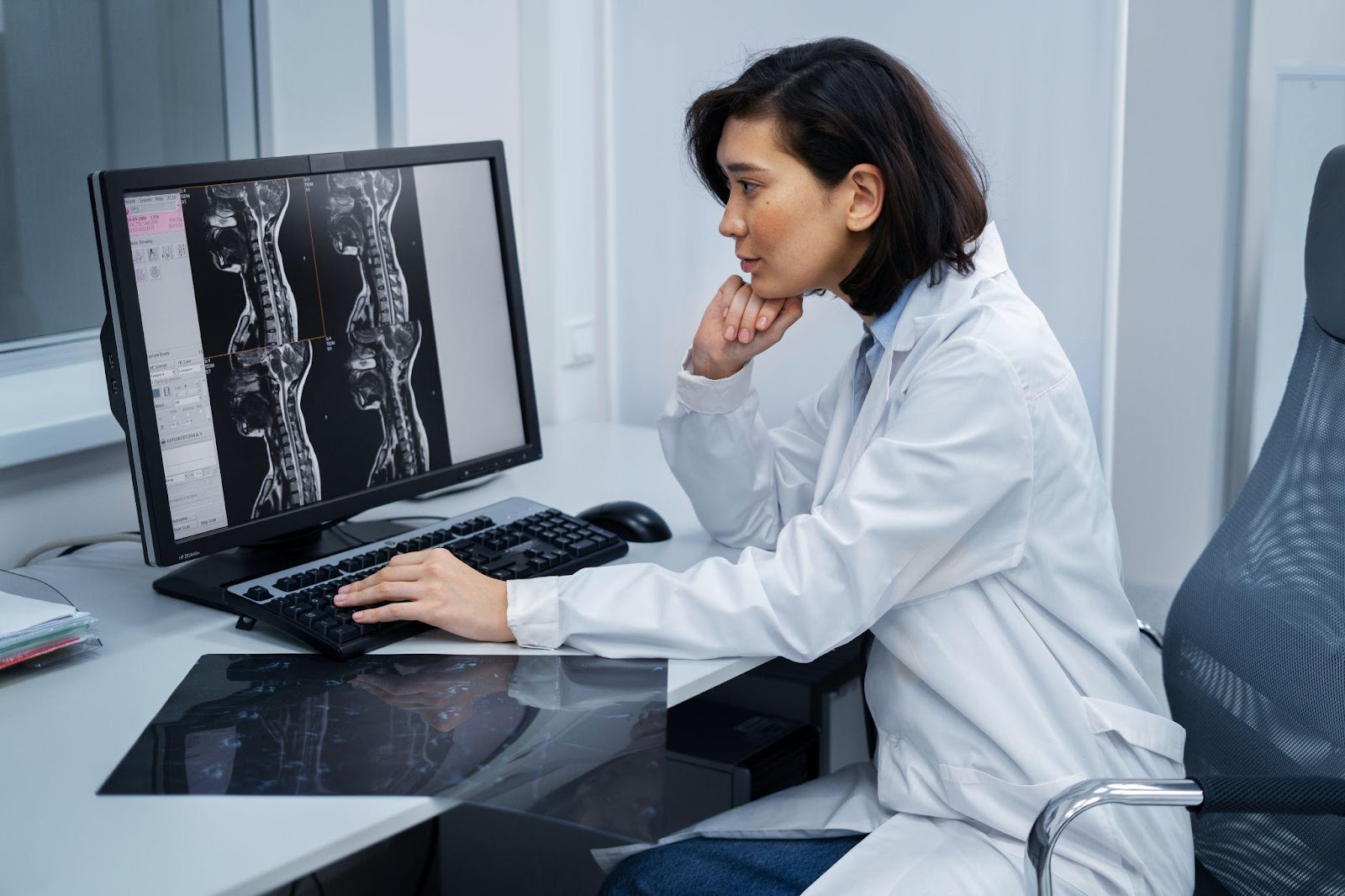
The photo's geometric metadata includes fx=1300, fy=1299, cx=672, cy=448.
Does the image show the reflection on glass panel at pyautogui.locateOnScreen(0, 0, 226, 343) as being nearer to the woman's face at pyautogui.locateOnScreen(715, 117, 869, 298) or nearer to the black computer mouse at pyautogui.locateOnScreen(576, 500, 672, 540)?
the black computer mouse at pyautogui.locateOnScreen(576, 500, 672, 540)

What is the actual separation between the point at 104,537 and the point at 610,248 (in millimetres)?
1013

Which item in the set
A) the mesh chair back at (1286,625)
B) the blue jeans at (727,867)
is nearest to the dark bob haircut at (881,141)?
the mesh chair back at (1286,625)

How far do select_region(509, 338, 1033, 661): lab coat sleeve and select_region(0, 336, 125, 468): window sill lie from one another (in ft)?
2.04

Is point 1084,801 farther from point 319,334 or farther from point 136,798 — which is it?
point 319,334

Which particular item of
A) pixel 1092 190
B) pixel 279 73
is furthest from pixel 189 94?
pixel 1092 190

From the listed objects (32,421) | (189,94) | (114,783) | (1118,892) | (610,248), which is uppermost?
(189,94)

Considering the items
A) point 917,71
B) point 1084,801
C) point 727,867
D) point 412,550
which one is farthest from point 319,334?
point 917,71

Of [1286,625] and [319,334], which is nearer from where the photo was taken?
[1286,625]

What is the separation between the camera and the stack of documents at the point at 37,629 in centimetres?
111

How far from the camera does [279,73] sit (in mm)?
1816

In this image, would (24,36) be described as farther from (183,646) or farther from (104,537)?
(183,646)

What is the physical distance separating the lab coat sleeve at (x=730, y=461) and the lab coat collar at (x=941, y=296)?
22 centimetres

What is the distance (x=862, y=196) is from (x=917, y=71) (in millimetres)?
707

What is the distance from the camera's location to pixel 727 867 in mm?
1196
